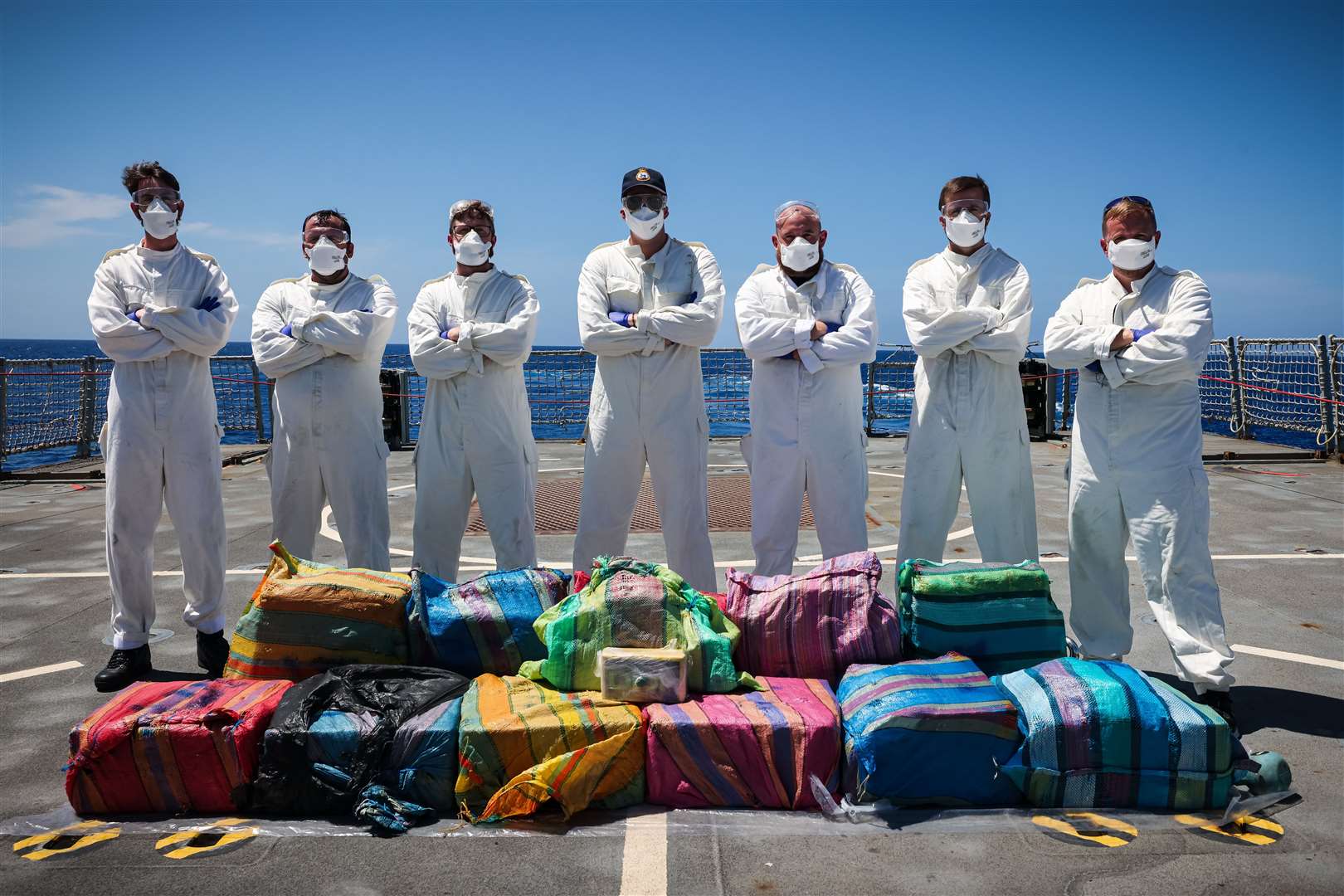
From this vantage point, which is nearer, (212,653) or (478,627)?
(478,627)

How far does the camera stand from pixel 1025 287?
16.4 ft

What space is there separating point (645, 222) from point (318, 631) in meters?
2.58

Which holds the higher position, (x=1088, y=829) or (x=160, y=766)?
(x=160, y=766)

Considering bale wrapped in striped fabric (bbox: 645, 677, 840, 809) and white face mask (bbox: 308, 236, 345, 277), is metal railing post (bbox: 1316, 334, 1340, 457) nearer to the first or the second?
bale wrapped in striped fabric (bbox: 645, 677, 840, 809)

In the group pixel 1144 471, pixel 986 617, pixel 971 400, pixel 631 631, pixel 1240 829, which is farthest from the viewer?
pixel 971 400

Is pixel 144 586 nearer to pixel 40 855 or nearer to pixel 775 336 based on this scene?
pixel 40 855

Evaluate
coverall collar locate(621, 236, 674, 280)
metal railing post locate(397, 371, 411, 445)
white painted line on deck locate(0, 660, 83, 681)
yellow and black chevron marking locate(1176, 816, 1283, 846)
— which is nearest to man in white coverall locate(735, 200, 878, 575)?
coverall collar locate(621, 236, 674, 280)

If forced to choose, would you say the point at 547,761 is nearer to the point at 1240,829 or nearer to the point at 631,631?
the point at 631,631

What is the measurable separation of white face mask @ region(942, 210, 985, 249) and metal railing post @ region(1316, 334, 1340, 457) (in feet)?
29.6

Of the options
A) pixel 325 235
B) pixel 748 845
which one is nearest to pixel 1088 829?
pixel 748 845

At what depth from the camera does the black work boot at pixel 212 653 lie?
189 inches

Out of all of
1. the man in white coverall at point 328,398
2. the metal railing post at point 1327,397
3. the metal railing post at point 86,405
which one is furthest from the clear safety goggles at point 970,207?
the metal railing post at point 86,405

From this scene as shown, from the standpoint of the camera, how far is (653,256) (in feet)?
17.7

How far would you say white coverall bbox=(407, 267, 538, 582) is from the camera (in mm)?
5226
